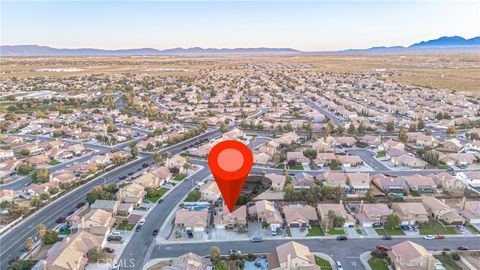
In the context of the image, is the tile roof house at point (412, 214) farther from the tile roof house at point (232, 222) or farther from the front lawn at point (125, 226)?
the front lawn at point (125, 226)

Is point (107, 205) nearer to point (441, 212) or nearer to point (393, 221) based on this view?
point (393, 221)

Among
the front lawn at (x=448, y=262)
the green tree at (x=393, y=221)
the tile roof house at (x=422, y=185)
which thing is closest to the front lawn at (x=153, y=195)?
the green tree at (x=393, y=221)

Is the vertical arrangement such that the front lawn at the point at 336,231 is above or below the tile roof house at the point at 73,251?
below

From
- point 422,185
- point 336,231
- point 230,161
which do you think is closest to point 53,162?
point 336,231

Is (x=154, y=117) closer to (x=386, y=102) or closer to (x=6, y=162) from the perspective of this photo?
(x=6, y=162)

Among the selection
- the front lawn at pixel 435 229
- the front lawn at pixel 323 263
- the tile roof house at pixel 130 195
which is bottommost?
the front lawn at pixel 435 229

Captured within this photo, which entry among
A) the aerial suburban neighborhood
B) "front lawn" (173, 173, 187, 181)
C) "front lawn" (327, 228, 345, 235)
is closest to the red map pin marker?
the aerial suburban neighborhood

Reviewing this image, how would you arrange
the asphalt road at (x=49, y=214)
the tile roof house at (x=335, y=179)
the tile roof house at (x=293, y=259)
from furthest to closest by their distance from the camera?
A: the tile roof house at (x=335, y=179) < the asphalt road at (x=49, y=214) < the tile roof house at (x=293, y=259)
